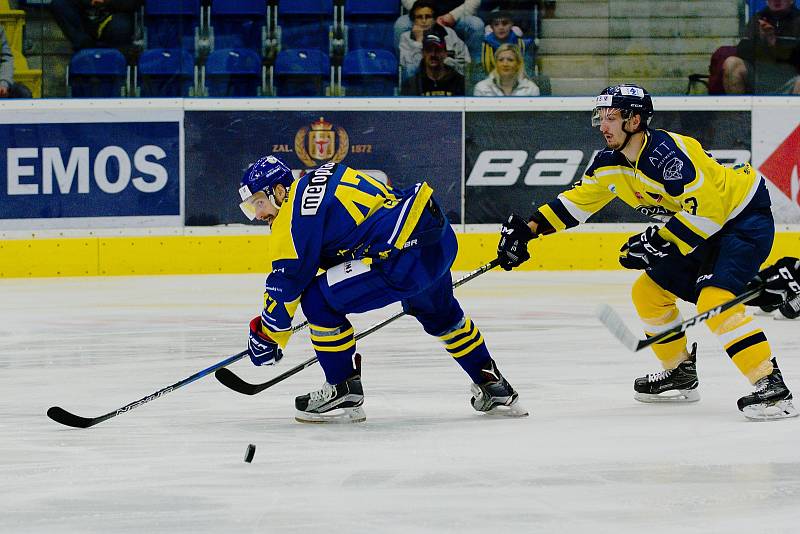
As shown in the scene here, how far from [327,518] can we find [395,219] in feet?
4.11

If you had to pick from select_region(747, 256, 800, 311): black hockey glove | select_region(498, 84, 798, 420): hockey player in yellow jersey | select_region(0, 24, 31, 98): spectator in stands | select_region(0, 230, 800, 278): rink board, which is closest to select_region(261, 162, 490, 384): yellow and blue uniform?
select_region(498, 84, 798, 420): hockey player in yellow jersey

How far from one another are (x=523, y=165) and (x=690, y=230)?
4.61 metres

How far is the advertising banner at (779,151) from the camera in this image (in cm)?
873

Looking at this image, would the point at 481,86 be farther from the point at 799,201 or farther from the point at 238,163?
the point at 799,201

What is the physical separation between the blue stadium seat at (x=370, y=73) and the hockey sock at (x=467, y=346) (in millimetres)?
4581

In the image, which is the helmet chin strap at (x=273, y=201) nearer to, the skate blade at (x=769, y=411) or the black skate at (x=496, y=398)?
the black skate at (x=496, y=398)

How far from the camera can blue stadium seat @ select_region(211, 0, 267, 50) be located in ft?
27.8

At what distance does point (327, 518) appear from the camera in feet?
9.59

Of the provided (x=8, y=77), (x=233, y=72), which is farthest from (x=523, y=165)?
(x=8, y=77)

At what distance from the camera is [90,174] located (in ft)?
27.3

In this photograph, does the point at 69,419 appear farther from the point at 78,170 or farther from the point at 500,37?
the point at 500,37

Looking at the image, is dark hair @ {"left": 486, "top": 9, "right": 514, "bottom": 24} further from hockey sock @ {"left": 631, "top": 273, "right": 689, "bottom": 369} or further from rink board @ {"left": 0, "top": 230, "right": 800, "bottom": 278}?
hockey sock @ {"left": 631, "top": 273, "right": 689, "bottom": 369}

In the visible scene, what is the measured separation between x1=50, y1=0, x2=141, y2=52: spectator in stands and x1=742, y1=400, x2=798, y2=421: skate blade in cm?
544

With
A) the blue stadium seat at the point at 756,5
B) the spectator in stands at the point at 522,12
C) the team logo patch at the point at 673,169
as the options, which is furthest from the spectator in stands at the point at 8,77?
the team logo patch at the point at 673,169
